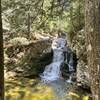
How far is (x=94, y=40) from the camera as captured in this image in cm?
324

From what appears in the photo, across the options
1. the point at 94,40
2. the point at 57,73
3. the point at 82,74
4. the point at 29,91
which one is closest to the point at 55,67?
the point at 57,73

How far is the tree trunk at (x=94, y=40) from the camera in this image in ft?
10.5

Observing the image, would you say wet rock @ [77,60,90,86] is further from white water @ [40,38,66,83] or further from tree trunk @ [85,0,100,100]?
tree trunk @ [85,0,100,100]

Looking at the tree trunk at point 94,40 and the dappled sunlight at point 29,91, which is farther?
the dappled sunlight at point 29,91

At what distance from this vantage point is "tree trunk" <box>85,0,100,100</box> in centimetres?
320

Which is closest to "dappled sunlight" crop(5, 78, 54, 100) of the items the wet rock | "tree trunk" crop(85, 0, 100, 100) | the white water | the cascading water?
the cascading water

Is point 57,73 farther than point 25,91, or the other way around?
point 57,73

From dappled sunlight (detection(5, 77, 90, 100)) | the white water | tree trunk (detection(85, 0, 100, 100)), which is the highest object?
tree trunk (detection(85, 0, 100, 100))

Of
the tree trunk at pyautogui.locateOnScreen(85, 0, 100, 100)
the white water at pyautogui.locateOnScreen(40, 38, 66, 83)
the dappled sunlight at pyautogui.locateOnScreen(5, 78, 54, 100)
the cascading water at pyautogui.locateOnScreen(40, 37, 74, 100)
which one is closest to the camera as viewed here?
the tree trunk at pyautogui.locateOnScreen(85, 0, 100, 100)

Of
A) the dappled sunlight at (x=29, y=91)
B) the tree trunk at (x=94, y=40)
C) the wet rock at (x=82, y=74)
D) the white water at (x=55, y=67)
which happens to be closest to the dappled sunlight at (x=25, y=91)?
the dappled sunlight at (x=29, y=91)

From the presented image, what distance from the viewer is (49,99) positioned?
10797 mm

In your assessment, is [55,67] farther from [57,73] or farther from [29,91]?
[29,91]

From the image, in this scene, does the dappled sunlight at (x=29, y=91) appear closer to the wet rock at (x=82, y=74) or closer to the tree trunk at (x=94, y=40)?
the wet rock at (x=82, y=74)

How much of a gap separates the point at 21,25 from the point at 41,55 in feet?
24.9
